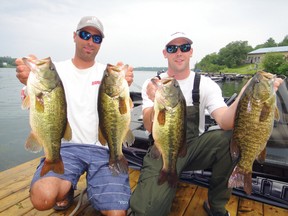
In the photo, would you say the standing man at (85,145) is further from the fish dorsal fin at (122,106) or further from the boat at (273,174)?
the boat at (273,174)

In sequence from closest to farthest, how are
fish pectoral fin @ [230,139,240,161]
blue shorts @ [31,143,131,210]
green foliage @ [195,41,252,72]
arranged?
fish pectoral fin @ [230,139,240,161], blue shorts @ [31,143,131,210], green foliage @ [195,41,252,72]

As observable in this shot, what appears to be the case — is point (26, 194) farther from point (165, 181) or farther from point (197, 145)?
point (197, 145)

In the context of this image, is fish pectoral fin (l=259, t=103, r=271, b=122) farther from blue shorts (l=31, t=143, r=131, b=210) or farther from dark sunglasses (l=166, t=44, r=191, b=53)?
blue shorts (l=31, t=143, r=131, b=210)

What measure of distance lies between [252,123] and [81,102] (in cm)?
205

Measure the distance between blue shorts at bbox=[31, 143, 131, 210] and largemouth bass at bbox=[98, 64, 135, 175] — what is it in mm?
302

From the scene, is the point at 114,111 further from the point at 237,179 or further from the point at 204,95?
the point at 237,179

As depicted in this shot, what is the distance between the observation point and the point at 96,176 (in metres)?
3.15

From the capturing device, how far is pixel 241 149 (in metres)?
2.57

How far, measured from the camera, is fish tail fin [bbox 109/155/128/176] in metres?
2.90

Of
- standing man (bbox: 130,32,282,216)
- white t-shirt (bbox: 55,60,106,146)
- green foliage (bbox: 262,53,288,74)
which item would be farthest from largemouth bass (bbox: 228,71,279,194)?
green foliage (bbox: 262,53,288,74)

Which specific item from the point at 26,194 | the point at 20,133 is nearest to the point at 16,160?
the point at 20,133

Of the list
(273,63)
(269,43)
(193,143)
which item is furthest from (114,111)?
(269,43)

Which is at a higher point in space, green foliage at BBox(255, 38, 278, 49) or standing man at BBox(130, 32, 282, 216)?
green foliage at BBox(255, 38, 278, 49)

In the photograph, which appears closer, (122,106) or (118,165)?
(122,106)
